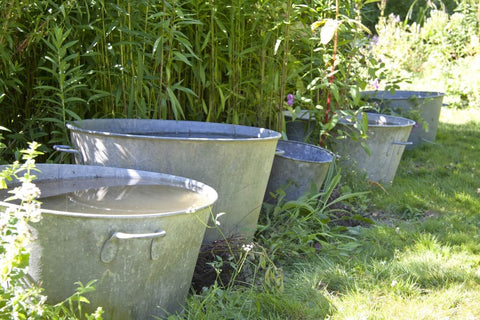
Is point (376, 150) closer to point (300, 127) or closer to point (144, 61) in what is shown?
point (300, 127)

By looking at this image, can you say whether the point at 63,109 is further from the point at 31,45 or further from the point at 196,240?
the point at 196,240

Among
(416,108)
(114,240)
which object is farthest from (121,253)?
(416,108)

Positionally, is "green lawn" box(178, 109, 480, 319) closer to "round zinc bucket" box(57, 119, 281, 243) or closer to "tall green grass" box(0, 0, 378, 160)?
"round zinc bucket" box(57, 119, 281, 243)

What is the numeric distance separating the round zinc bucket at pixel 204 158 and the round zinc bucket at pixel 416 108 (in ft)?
8.05

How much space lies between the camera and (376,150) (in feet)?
12.7

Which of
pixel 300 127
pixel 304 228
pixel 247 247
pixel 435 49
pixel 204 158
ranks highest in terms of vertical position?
pixel 435 49

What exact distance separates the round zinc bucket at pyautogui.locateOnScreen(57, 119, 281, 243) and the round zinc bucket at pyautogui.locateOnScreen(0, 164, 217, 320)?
287 mm

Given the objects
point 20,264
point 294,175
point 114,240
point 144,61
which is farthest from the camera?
point 294,175

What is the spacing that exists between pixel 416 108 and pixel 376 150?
133cm

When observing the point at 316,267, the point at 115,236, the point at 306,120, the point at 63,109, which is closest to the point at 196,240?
the point at 115,236

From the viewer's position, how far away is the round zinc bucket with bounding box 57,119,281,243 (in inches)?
90.4

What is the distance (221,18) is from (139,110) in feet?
2.33

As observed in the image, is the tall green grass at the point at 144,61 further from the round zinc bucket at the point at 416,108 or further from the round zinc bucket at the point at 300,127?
the round zinc bucket at the point at 416,108

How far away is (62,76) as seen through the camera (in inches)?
97.3
